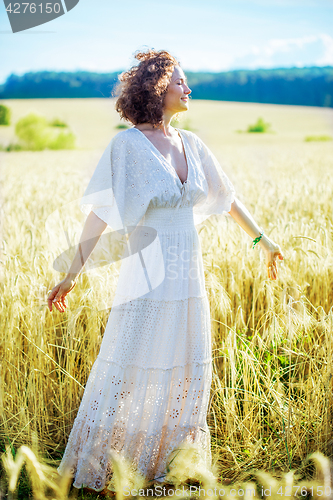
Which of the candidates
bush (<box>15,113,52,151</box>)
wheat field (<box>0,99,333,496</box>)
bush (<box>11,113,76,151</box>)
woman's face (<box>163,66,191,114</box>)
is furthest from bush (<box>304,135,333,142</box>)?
woman's face (<box>163,66,191,114</box>)

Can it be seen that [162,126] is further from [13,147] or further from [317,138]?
[317,138]

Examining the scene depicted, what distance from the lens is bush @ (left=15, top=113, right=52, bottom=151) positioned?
31.5 meters

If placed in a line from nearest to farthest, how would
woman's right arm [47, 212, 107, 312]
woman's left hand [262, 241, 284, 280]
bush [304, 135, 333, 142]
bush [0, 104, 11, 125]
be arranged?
woman's right arm [47, 212, 107, 312] → woman's left hand [262, 241, 284, 280] → bush [0, 104, 11, 125] → bush [304, 135, 333, 142]

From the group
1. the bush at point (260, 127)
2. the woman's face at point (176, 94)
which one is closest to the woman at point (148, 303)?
the woman's face at point (176, 94)

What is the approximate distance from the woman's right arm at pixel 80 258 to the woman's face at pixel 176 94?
0.53 m

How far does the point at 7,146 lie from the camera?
30.2 metres

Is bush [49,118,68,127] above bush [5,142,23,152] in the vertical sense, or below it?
above

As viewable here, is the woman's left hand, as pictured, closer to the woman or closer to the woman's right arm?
the woman

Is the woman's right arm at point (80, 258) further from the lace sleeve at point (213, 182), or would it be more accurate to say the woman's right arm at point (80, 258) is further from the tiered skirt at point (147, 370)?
the lace sleeve at point (213, 182)

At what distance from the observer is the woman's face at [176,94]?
5.15ft

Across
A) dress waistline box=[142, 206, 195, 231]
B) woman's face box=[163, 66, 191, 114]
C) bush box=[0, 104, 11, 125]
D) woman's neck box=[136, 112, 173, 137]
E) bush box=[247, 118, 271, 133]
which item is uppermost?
bush box=[0, 104, 11, 125]

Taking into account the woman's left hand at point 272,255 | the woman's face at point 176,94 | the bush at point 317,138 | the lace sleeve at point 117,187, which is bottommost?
the bush at point 317,138

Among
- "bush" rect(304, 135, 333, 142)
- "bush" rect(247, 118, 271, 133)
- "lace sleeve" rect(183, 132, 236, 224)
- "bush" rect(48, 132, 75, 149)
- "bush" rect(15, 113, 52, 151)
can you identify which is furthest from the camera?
"bush" rect(247, 118, 271, 133)

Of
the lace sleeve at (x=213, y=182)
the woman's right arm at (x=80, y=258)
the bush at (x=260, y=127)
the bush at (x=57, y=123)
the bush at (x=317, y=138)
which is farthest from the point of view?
the bush at (x=260, y=127)
